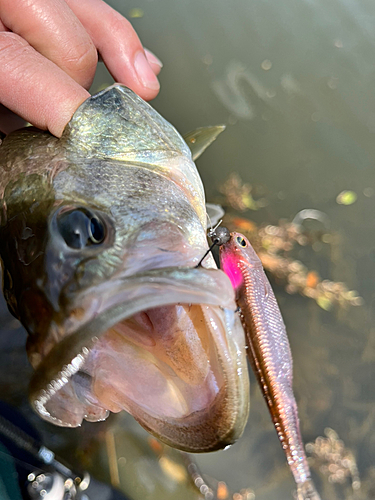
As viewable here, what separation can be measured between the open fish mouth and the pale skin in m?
1.06

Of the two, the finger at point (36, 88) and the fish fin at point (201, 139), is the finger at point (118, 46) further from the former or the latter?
the finger at point (36, 88)

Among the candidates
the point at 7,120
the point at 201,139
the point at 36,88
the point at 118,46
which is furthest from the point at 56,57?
the point at 201,139

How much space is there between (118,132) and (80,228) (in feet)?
2.17

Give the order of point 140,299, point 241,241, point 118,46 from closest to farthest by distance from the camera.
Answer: point 140,299 → point 241,241 → point 118,46

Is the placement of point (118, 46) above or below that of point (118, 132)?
above

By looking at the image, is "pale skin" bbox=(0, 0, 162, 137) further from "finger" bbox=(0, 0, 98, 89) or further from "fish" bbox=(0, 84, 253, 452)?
"fish" bbox=(0, 84, 253, 452)

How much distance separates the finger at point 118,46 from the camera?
231cm

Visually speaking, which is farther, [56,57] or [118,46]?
[118,46]

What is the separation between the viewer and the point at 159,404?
136cm

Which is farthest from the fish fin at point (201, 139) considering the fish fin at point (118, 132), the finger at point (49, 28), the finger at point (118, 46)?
the finger at point (49, 28)

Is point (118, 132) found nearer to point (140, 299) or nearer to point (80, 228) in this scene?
point (80, 228)

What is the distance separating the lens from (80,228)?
4.12 ft

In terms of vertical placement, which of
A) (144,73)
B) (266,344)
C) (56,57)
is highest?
(56,57)

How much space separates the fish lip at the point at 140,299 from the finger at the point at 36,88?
3.41 ft
